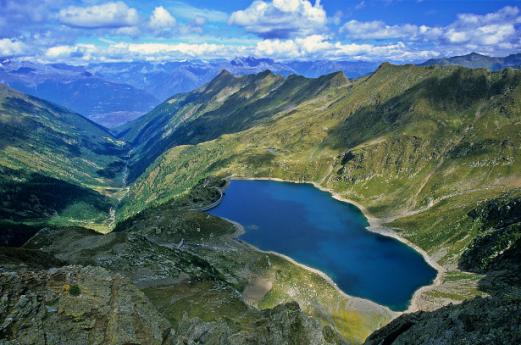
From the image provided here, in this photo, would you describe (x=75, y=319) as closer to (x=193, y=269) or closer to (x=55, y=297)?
(x=55, y=297)

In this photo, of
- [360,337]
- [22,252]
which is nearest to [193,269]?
[360,337]

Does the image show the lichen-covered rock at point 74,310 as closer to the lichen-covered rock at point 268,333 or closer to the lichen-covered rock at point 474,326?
the lichen-covered rock at point 268,333

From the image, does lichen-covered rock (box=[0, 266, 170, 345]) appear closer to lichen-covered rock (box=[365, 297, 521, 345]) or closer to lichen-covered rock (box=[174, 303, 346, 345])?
lichen-covered rock (box=[174, 303, 346, 345])

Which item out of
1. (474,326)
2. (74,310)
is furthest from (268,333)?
(474,326)

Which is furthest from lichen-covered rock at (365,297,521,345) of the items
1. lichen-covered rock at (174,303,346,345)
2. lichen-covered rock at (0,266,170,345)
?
lichen-covered rock at (0,266,170,345)

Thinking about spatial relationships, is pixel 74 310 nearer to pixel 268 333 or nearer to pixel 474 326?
pixel 268 333
